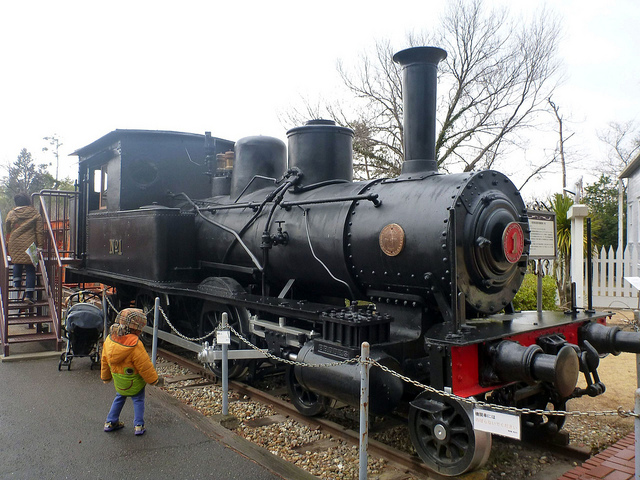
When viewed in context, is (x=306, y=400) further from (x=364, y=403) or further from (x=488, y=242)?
(x=488, y=242)

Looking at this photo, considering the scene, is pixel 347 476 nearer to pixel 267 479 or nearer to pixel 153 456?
pixel 267 479

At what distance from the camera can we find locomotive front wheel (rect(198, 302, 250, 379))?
564cm

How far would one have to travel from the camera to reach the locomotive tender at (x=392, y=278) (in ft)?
11.6

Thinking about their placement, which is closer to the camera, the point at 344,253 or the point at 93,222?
the point at 344,253

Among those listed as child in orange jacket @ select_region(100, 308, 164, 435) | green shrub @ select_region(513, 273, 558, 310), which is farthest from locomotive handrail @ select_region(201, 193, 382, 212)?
green shrub @ select_region(513, 273, 558, 310)

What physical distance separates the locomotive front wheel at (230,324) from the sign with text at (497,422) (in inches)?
121

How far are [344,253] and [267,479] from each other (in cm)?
189

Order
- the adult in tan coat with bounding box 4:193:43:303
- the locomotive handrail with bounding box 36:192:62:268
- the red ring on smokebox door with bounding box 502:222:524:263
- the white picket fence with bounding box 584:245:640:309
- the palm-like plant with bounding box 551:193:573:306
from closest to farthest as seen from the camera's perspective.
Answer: the red ring on smokebox door with bounding box 502:222:524:263, the locomotive handrail with bounding box 36:192:62:268, the adult in tan coat with bounding box 4:193:43:303, the palm-like plant with bounding box 551:193:573:306, the white picket fence with bounding box 584:245:640:309

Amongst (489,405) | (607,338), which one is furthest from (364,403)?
(607,338)

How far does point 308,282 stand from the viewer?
5.15 m

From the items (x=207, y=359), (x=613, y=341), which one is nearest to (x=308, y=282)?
(x=207, y=359)

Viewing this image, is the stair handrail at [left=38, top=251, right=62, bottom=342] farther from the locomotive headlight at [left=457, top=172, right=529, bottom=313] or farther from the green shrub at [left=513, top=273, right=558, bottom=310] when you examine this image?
the green shrub at [left=513, top=273, right=558, bottom=310]

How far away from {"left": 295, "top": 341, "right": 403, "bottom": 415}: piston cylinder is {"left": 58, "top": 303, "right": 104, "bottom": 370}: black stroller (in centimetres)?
381

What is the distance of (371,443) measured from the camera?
13.2ft
